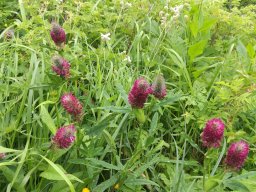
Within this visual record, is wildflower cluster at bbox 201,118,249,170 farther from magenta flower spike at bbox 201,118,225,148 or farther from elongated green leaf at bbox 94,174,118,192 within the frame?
elongated green leaf at bbox 94,174,118,192

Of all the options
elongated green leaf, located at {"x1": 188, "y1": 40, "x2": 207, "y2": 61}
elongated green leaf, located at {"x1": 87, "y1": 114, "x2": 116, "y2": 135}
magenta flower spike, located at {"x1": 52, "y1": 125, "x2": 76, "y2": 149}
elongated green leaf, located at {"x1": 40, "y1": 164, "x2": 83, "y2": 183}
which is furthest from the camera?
elongated green leaf, located at {"x1": 188, "y1": 40, "x2": 207, "y2": 61}

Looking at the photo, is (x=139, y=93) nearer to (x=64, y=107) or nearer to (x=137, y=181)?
(x=64, y=107)

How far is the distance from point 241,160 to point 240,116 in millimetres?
784

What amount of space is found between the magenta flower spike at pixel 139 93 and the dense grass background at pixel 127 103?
95 millimetres

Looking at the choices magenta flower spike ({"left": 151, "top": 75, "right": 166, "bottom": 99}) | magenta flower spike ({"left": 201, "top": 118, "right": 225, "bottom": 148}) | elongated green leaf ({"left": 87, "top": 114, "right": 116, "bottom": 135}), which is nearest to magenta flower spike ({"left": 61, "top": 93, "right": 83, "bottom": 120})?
elongated green leaf ({"left": 87, "top": 114, "right": 116, "bottom": 135})

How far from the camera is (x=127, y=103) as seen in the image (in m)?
1.59

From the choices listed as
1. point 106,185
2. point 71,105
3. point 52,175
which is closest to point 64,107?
point 71,105

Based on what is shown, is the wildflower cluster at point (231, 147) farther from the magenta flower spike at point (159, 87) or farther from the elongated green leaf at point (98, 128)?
the elongated green leaf at point (98, 128)

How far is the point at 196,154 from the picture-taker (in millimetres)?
2104

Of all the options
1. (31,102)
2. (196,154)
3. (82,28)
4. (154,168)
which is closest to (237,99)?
(196,154)

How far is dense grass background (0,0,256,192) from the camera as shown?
62.3 inches

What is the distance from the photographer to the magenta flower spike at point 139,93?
4.65 feet

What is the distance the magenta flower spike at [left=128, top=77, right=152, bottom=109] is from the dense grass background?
10cm

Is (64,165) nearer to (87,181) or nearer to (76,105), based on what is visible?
(87,181)
